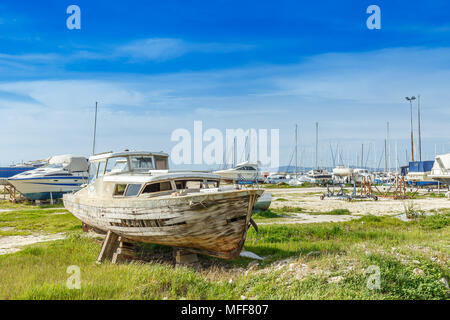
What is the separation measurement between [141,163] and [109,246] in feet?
11.1

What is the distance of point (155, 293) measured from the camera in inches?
282

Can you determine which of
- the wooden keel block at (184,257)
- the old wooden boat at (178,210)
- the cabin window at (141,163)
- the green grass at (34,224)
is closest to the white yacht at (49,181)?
the green grass at (34,224)

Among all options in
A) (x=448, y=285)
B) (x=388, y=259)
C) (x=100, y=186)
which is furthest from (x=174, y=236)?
(x=448, y=285)

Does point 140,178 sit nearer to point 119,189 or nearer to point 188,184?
point 119,189

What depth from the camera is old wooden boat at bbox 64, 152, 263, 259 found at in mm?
9195

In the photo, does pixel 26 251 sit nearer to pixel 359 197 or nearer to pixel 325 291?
pixel 325 291

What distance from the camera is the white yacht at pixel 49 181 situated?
33.2 meters

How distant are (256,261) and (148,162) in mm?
5690

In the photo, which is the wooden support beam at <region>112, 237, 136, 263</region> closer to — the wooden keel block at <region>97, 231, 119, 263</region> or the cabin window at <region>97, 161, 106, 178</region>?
the wooden keel block at <region>97, 231, 119, 263</region>

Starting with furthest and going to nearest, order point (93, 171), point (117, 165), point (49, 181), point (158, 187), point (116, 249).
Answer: point (49, 181) < point (93, 171) < point (117, 165) < point (116, 249) < point (158, 187)

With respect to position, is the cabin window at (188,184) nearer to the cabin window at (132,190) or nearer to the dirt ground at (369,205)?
the cabin window at (132,190)

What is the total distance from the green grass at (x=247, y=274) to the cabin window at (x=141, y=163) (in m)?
3.08

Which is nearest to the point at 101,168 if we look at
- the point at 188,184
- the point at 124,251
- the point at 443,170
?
the point at 124,251

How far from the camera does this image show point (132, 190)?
1053 centimetres
